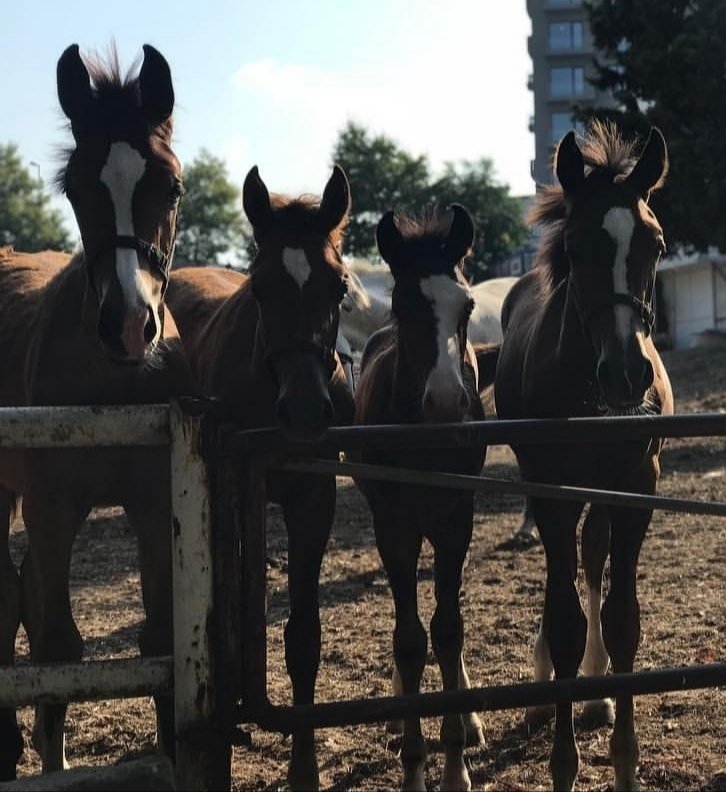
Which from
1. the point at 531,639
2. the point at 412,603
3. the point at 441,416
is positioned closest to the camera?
the point at 441,416

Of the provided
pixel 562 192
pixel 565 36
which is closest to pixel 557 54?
pixel 565 36

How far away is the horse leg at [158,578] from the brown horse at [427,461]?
90cm

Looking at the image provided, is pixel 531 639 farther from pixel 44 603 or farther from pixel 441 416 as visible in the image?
pixel 44 603

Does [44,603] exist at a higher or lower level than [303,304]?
lower

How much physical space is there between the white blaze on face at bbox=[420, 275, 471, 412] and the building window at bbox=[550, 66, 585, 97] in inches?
2444

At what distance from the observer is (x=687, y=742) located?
4094 mm

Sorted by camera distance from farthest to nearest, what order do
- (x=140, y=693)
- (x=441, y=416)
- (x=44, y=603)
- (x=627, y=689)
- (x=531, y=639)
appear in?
(x=531, y=639)
(x=441, y=416)
(x=44, y=603)
(x=627, y=689)
(x=140, y=693)

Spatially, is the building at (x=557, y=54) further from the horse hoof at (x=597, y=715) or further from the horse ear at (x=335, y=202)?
the horse ear at (x=335, y=202)

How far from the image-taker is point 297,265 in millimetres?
3525

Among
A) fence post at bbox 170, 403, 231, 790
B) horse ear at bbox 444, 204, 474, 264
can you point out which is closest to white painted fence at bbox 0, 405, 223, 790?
fence post at bbox 170, 403, 231, 790

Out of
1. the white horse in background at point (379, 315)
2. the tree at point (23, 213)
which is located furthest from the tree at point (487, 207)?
the white horse in background at point (379, 315)

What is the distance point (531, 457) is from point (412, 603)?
0.76 m

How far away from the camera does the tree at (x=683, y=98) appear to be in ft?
50.7

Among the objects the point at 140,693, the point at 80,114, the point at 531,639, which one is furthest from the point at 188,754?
the point at 531,639
